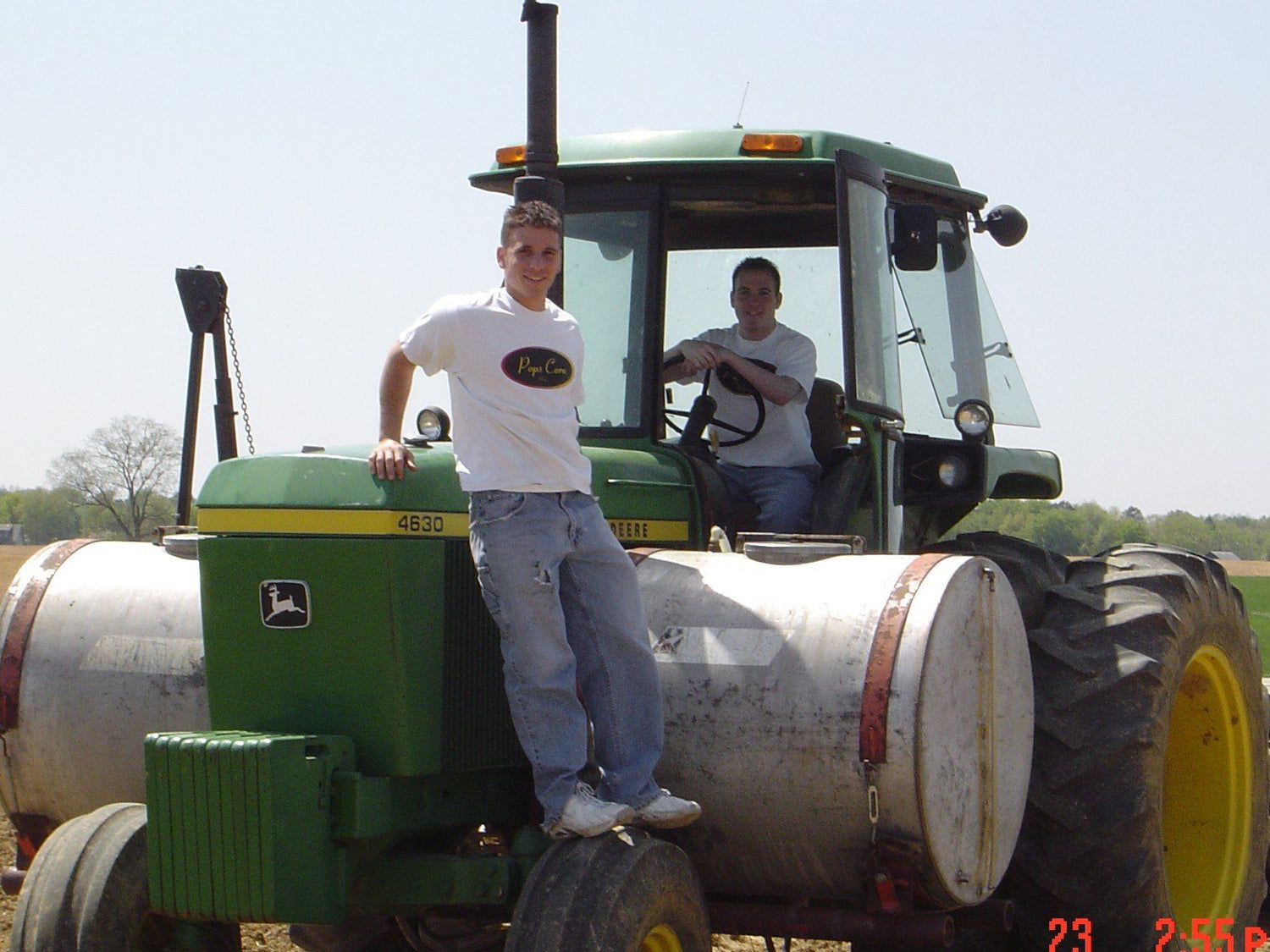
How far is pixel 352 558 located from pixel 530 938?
39.8 inches

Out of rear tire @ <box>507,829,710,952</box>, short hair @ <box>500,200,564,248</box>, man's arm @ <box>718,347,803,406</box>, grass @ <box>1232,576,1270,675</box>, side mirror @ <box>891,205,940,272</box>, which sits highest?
side mirror @ <box>891,205,940,272</box>

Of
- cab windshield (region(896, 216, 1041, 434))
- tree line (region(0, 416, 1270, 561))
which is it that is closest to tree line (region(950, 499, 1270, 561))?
tree line (region(0, 416, 1270, 561))

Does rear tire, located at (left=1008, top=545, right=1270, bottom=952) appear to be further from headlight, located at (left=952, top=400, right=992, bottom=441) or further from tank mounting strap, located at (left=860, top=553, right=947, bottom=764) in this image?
tank mounting strap, located at (left=860, top=553, right=947, bottom=764)

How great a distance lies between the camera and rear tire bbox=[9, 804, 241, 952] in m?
4.35

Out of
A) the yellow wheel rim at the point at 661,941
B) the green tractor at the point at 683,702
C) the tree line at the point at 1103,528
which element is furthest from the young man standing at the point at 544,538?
the tree line at the point at 1103,528

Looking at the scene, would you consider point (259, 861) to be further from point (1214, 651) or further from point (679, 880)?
point (1214, 651)

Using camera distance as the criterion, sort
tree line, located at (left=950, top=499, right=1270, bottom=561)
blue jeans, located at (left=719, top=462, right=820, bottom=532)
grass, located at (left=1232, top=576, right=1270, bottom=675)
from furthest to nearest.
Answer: tree line, located at (left=950, top=499, right=1270, bottom=561)
grass, located at (left=1232, top=576, right=1270, bottom=675)
blue jeans, located at (left=719, top=462, right=820, bottom=532)

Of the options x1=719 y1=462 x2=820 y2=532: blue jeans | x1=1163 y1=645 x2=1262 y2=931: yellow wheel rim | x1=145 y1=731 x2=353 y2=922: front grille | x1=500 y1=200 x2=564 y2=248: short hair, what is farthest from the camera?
x1=1163 y1=645 x2=1262 y2=931: yellow wheel rim

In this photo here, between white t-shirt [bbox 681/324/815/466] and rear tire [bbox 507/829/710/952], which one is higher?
white t-shirt [bbox 681/324/815/466]

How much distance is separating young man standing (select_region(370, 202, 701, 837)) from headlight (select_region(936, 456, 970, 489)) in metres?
1.90

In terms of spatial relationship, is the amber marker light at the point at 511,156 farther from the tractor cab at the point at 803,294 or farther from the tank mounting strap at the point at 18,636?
the tank mounting strap at the point at 18,636

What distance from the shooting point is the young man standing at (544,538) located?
4.23 m

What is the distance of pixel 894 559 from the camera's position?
4711mm

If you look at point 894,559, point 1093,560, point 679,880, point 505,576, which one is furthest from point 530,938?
point 1093,560
